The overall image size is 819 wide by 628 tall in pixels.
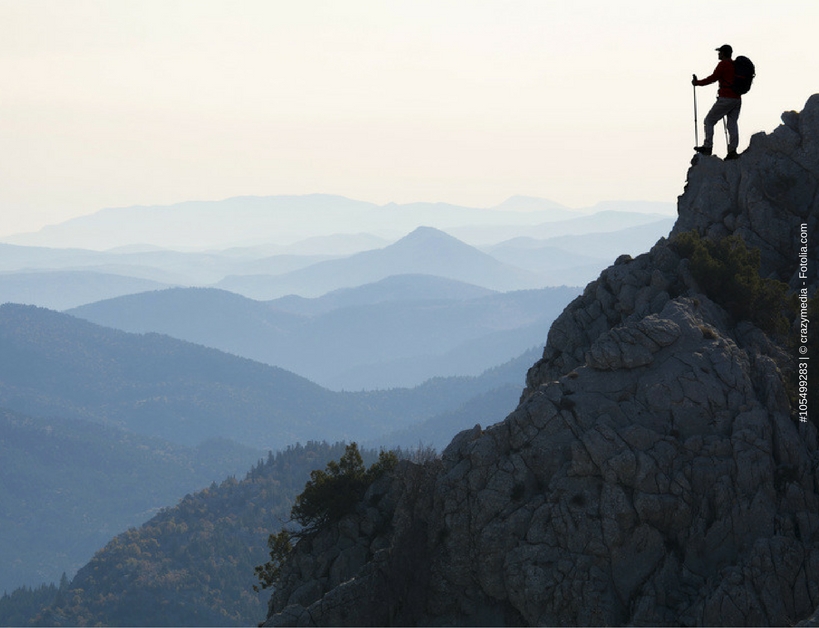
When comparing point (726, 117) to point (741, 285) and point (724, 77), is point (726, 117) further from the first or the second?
point (741, 285)

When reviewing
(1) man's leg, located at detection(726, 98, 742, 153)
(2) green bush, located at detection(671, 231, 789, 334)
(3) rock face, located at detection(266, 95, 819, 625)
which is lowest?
(3) rock face, located at detection(266, 95, 819, 625)

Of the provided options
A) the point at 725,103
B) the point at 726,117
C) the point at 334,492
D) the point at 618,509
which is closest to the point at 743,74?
the point at 725,103

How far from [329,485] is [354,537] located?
9.50 feet

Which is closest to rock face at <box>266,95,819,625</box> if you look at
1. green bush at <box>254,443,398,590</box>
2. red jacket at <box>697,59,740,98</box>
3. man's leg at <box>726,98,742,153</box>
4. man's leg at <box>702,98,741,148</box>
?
green bush at <box>254,443,398,590</box>

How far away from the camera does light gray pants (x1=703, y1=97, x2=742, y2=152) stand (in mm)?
42219

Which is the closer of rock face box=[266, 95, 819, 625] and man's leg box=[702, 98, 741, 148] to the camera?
man's leg box=[702, 98, 741, 148]

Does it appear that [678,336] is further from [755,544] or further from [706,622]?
[706,622]

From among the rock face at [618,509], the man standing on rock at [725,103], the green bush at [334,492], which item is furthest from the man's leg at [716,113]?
the green bush at [334,492]

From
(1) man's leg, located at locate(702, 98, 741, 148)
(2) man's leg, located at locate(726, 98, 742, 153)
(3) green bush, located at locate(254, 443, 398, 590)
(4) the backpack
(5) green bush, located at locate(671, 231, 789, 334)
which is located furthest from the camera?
(3) green bush, located at locate(254, 443, 398, 590)

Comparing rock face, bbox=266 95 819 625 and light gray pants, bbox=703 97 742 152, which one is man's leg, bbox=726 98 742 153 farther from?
rock face, bbox=266 95 819 625

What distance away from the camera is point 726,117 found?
4344 cm

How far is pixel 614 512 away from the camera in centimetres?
4528

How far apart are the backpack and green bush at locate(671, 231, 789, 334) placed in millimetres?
14063

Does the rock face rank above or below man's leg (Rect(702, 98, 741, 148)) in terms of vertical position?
below
